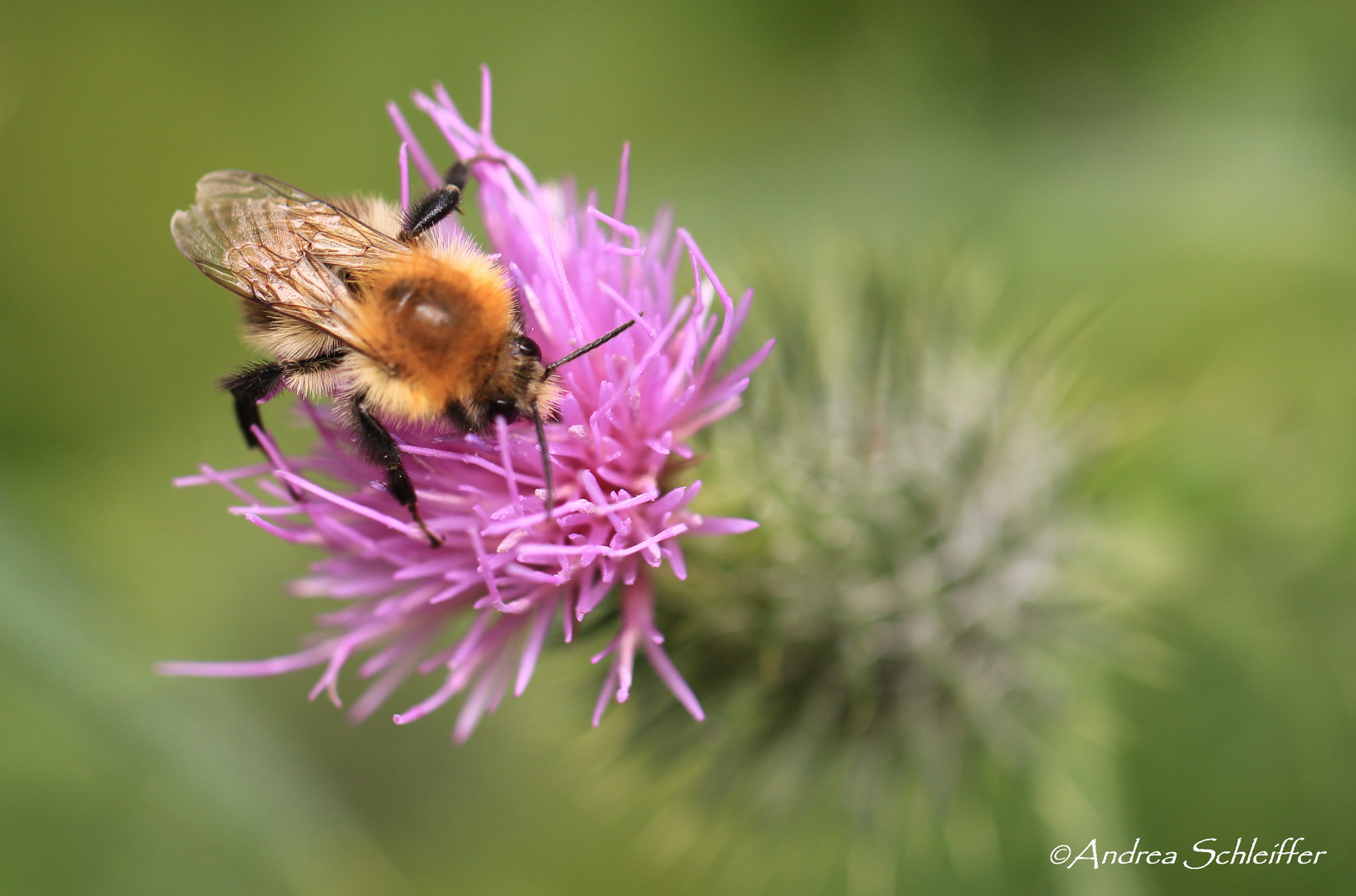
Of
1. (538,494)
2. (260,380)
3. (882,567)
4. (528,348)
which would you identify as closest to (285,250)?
(260,380)

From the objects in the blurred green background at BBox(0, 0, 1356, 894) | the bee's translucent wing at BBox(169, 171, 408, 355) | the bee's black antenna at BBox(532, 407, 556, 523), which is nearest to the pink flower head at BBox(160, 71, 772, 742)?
the bee's black antenna at BBox(532, 407, 556, 523)

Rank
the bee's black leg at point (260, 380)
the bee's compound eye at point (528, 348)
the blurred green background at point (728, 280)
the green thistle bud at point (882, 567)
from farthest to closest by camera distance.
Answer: the blurred green background at point (728, 280) < the green thistle bud at point (882, 567) < the bee's black leg at point (260, 380) < the bee's compound eye at point (528, 348)

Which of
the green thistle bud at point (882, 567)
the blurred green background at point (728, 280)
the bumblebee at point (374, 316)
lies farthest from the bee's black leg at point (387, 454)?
the blurred green background at point (728, 280)

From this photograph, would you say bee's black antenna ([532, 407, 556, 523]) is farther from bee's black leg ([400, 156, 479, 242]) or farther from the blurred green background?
the blurred green background

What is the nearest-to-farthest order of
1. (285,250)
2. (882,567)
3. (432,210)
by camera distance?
(285,250), (432,210), (882,567)

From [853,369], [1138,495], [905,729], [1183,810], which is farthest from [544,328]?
[1183,810]

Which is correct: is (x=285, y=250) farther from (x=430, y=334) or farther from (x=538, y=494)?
(x=538, y=494)

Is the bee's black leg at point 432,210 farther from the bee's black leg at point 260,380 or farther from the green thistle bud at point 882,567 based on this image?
the green thistle bud at point 882,567
